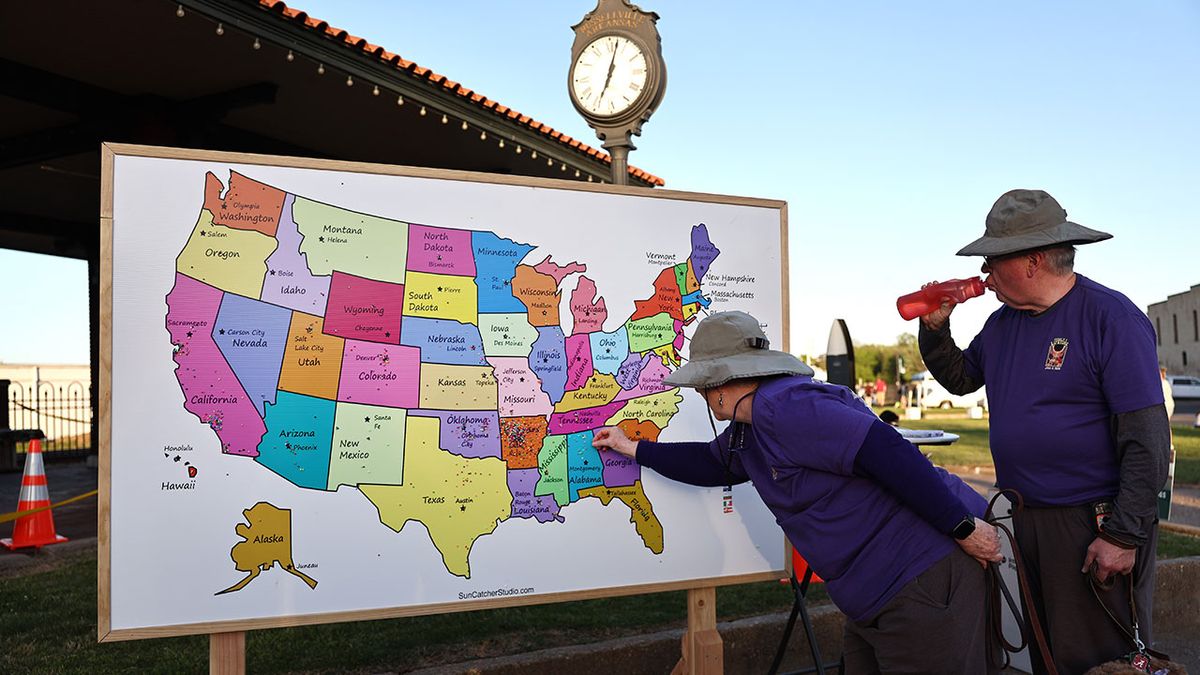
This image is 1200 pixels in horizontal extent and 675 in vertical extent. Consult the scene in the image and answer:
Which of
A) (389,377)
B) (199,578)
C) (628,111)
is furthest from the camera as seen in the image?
(628,111)

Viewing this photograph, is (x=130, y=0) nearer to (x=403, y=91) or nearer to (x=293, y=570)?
(x=403, y=91)

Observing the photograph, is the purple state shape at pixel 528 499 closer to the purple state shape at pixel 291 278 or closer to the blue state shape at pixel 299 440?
the blue state shape at pixel 299 440

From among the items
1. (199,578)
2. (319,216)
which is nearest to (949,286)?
(319,216)

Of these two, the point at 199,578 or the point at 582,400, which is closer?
the point at 199,578

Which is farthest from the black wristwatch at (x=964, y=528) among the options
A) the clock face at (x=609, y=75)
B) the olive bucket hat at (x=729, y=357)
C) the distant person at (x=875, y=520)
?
the clock face at (x=609, y=75)

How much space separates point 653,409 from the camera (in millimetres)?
3594

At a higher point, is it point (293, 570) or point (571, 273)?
point (571, 273)

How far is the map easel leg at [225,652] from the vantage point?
2930mm

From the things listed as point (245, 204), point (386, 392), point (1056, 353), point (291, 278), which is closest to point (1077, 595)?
point (1056, 353)

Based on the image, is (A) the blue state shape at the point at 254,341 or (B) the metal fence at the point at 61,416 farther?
(B) the metal fence at the point at 61,416

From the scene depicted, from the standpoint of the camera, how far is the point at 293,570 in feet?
9.71

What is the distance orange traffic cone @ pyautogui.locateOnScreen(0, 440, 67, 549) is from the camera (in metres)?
6.45

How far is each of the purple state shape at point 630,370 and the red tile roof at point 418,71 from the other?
4.18 metres

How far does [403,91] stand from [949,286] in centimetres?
561
